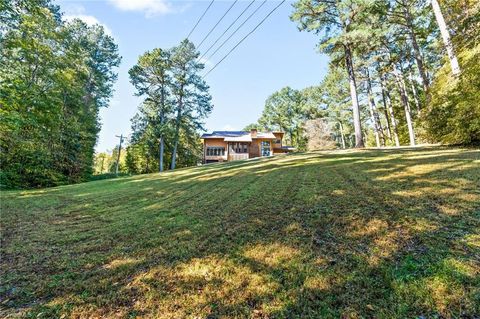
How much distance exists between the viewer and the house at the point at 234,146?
28266mm

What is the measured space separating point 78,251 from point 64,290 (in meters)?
1.15

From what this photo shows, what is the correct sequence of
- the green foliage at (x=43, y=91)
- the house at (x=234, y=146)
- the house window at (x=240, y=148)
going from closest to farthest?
the green foliage at (x=43, y=91)
the house at (x=234, y=146)
the house window at (x=240, y=148)

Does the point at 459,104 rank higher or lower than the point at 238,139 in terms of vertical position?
lower

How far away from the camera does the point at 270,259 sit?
9.08 ft

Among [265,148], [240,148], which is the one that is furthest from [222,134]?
[265,148]

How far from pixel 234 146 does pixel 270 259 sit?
2610cm

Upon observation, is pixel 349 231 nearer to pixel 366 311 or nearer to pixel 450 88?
pixel 366 311

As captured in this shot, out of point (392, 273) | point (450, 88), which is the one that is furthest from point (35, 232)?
point (450, 88)

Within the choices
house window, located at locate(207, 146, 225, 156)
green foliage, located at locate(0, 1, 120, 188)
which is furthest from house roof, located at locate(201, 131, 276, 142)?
green foliage, located at locate(0, 1, 120, 188)

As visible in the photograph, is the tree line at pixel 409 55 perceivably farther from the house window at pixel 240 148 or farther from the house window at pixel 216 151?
the house window at pixel 216 151

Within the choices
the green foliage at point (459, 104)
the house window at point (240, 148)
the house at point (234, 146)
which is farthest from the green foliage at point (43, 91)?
the house window at point (240, 148)

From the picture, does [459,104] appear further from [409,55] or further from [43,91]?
[43,91]

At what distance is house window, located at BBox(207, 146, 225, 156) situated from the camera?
2886cm

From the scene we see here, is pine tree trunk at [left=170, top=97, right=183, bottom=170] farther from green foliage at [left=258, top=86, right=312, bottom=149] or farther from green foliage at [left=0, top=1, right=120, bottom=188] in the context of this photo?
green foliage at [left=258, top=86, right=312, bottom=149]
